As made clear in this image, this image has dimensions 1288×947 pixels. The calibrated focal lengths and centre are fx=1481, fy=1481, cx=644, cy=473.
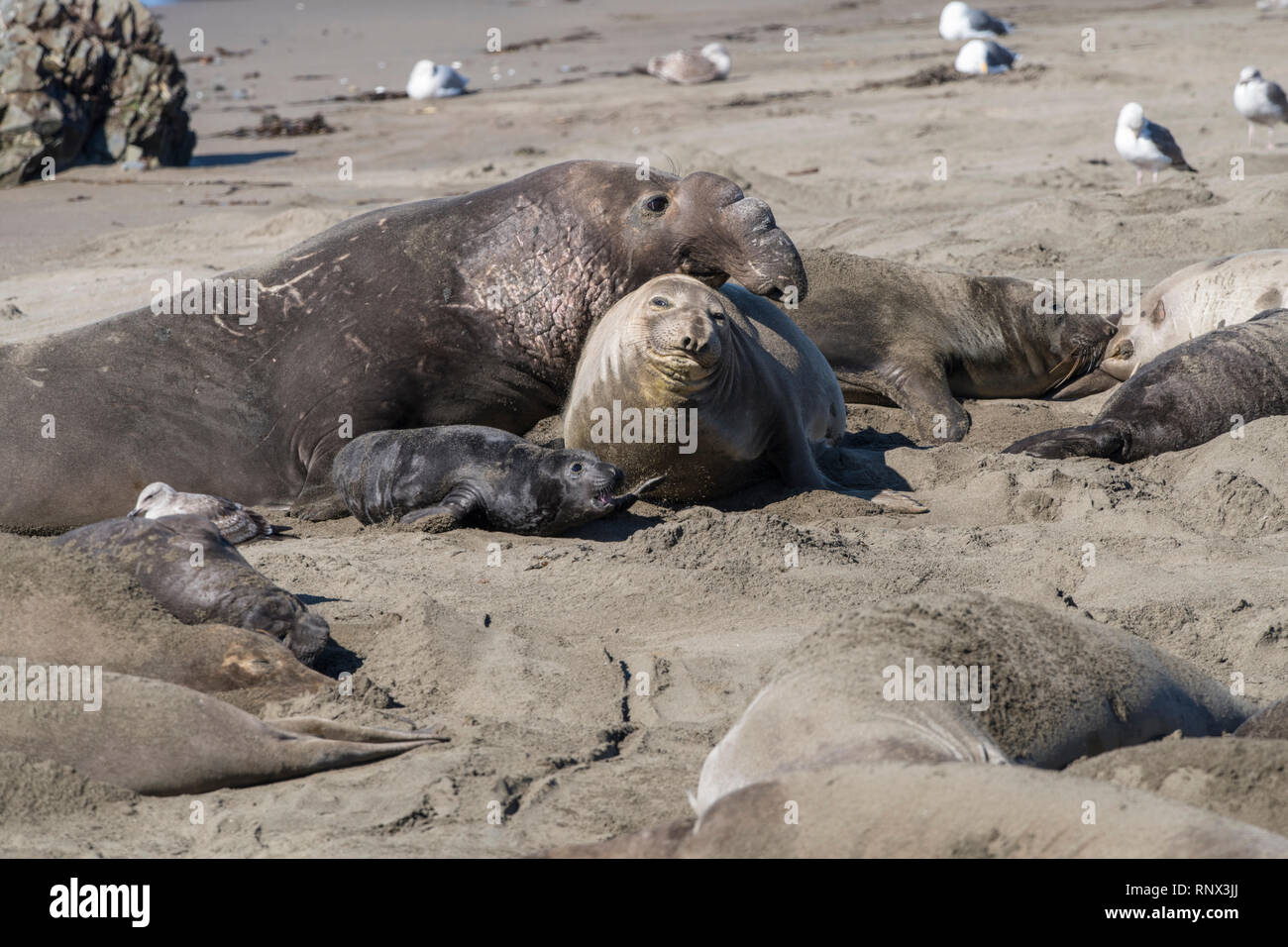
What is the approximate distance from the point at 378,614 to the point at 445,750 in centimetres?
87

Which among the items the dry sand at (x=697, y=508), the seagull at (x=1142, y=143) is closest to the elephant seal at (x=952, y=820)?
the dry sand at (x=697, y=508)

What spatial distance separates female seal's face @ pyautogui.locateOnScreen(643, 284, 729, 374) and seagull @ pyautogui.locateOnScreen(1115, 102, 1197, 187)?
6117 mm

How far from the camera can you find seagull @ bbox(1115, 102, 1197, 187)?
400 inches

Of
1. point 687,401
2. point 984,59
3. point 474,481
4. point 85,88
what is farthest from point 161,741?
point 984,59

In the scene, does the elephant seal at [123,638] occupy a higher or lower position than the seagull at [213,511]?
higher

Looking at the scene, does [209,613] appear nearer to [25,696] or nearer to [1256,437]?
[25,696]

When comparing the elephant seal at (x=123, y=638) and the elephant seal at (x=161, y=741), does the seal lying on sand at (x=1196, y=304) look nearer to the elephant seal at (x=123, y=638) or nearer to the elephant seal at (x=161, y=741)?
the elephant seal at (x=123, y=638)

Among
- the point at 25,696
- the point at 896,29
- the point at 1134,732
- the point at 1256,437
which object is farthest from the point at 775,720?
the point at 896,29

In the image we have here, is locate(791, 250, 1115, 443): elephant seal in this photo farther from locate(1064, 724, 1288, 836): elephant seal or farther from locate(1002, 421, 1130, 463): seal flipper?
locate(1064, 724, 1288, 836): elephant seal

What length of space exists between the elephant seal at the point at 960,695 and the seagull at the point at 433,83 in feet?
47.7

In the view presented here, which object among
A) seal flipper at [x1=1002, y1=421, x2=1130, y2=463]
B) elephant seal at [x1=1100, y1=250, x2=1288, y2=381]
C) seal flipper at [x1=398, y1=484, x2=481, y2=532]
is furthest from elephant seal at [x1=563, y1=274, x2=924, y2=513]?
elephant seal at [x1=1100, y1=250, x2=1288, y2=381]

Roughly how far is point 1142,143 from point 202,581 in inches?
328

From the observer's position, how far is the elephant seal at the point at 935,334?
24.0 feet

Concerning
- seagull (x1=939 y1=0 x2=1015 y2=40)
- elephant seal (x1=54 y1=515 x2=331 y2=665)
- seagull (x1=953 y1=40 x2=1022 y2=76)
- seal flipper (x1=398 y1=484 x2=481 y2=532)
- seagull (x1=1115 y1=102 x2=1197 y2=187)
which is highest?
seagull (x1=939 y1=0 x2=1015 y2=40)
